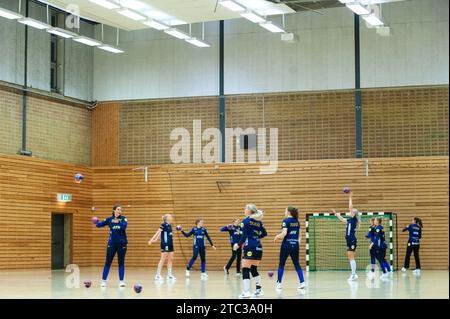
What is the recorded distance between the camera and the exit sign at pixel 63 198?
109 ft

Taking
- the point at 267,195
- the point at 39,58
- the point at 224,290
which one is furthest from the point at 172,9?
the point at 224,290

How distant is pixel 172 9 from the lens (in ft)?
92.6

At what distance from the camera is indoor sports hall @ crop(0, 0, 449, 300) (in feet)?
101

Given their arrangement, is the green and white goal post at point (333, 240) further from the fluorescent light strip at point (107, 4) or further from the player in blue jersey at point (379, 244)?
the fluorescent light strip at point (107, 4)

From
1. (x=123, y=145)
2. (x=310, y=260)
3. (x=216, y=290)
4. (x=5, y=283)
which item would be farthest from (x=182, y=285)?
(x=123, y=145)

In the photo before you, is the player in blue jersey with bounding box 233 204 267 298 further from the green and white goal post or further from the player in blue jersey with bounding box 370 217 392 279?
the green and white goal post

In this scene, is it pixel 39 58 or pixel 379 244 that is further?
pixel 39 58

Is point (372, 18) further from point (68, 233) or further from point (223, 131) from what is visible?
point (68, 233)

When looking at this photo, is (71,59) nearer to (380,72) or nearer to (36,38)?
(36,38)

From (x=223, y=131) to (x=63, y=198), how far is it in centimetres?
805

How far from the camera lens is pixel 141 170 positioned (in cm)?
3481

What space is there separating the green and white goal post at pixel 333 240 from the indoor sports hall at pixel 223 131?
0.21 feet

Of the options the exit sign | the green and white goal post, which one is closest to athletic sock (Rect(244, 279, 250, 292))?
the green and white goal post

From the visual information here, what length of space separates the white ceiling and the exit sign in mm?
8330
